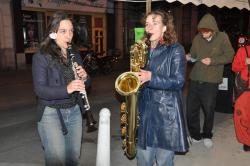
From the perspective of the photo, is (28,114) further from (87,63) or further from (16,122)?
(87,63)

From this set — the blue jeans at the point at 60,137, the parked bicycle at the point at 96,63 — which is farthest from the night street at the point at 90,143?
the parked bicycle at the point at 96,63

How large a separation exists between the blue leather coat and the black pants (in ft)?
6.90

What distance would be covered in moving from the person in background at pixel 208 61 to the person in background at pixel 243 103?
0.14 m

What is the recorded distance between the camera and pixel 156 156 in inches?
137

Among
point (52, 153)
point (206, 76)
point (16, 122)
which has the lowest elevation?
point (16, 122)

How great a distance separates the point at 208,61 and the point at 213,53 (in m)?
0.21

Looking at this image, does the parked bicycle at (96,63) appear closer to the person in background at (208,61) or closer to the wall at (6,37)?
the wall at (6,37)

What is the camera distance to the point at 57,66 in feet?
10.1

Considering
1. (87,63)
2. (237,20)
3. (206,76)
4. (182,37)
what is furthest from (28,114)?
(237,20)

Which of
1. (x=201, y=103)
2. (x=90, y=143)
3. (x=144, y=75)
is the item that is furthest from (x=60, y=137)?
(x=201, y=103)

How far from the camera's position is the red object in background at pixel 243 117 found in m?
5.15

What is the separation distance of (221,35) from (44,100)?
3172 mm

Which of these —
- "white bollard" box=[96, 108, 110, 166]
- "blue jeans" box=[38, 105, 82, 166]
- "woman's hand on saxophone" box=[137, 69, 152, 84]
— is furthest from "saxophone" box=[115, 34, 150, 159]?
"white bollard" box=[96, 108, 110, 166]

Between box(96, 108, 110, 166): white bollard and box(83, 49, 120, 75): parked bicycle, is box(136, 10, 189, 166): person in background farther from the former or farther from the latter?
box(83, 49, 120, 75): parked bicycle
